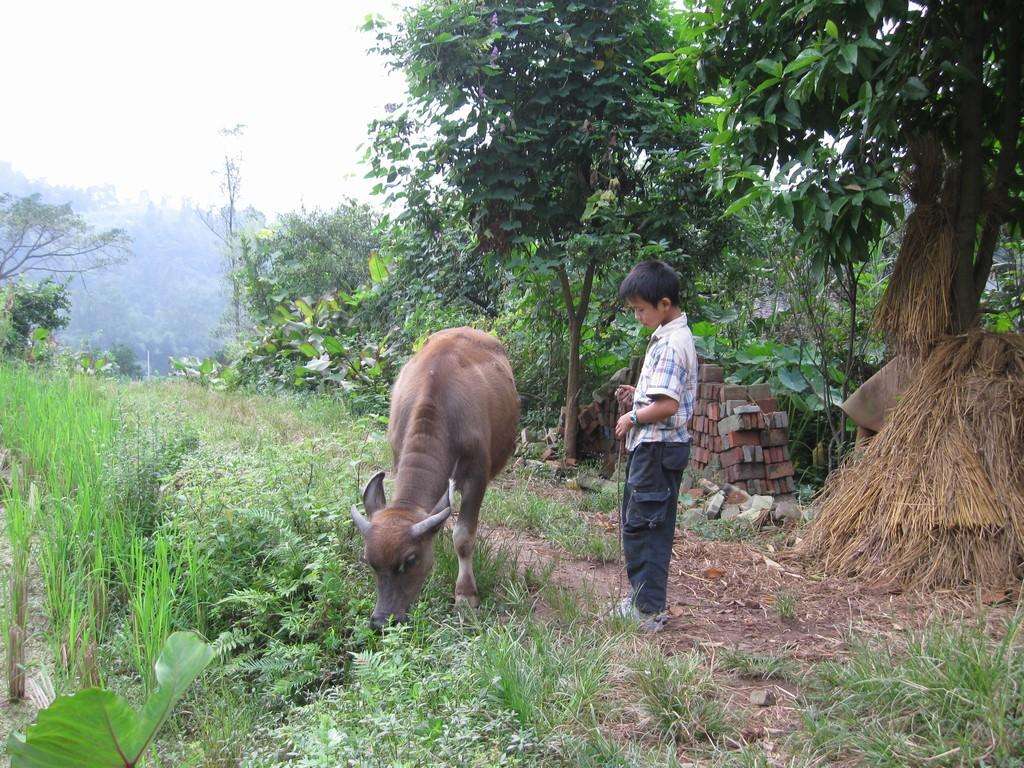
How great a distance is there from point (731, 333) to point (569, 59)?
3.85 meters

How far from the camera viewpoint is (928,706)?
2748mm

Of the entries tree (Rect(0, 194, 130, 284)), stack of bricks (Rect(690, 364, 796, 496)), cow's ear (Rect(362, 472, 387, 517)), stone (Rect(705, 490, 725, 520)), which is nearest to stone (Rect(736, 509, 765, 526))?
stone (Rect(705, 490, 725, 520))

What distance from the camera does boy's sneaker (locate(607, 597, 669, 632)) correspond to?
4.02 m

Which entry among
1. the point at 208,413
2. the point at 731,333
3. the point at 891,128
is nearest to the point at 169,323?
the point at 208,413

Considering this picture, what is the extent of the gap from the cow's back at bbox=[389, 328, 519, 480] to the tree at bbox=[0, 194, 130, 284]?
38830 millimetres

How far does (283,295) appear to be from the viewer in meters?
16.7

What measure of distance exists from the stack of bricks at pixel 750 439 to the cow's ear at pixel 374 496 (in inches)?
147

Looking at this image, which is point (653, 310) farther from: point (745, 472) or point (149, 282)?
point (149, 282)

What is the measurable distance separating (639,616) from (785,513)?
2.65 m

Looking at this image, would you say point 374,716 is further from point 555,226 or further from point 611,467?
point 555,226

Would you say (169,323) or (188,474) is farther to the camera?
(169,323)

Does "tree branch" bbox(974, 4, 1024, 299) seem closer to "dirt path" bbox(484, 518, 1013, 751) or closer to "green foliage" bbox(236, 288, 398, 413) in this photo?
"dirt path" bbox(484, 518, 1013, 751)

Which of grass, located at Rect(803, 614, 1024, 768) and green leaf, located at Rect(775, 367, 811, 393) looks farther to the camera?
green leaf, located at Rect(775, 367, 811, 393)

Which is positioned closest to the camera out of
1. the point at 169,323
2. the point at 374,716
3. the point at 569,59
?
the point at 374,716
